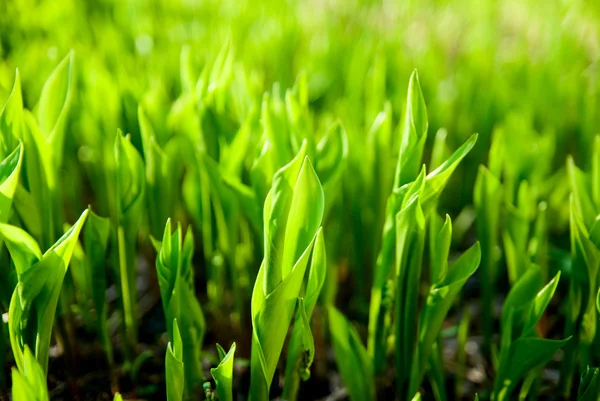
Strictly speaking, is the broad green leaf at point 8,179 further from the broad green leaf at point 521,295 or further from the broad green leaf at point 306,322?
the broad green leaf at point 521,295

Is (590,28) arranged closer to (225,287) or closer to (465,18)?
(465,18)

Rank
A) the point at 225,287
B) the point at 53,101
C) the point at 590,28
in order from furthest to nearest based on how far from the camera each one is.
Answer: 1. the point at 590,28
2. the point at 225,287
3. the point at 53,101

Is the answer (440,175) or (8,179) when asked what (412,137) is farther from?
(8,179)

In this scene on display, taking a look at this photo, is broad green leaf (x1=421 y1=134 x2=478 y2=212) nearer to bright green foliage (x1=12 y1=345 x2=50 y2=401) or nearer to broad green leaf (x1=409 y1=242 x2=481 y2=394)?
broad green leaf (x1=409 y1=242 x2=481 y2=394)

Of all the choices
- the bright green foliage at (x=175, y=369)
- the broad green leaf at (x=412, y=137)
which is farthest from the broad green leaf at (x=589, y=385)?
the bright green foliage at (x=175, y=369)

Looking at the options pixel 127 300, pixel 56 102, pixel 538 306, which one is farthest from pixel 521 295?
pixel 56 102

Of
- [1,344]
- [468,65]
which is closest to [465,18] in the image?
[468,65]
